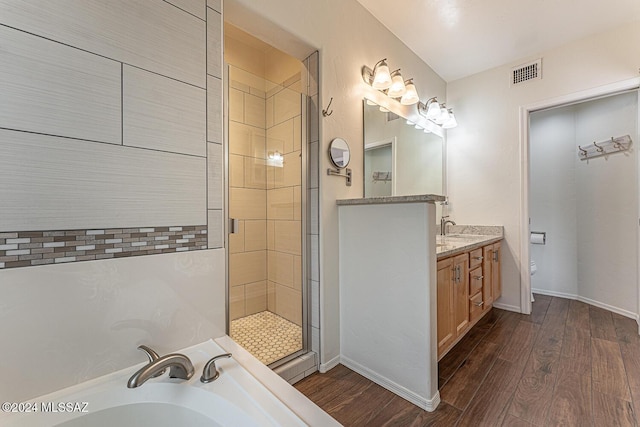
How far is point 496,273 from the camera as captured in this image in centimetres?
267

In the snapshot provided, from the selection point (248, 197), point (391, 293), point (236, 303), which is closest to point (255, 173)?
point (248, 197)

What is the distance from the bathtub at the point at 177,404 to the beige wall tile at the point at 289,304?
91cm

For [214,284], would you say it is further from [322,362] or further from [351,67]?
[351,67]

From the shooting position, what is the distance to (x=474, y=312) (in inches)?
83.9

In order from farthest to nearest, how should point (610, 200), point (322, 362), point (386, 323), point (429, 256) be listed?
point (610, 200), point (322, 362), point (386, 323), point (429, 256)

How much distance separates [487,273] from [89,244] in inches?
110

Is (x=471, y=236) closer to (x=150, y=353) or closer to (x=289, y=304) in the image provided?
(x=289, y=304)

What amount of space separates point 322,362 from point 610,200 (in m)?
3.41

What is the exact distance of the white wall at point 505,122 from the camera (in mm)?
2322

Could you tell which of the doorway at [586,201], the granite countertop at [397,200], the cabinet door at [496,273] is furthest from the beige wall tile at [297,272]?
the doorway at [586,201]

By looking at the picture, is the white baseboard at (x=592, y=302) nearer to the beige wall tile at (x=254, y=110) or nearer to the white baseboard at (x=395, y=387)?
the white baseboard at (x=395, y=387)

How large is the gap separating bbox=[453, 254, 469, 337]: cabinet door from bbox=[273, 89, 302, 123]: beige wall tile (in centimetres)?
151

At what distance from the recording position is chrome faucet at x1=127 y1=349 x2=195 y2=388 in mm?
843

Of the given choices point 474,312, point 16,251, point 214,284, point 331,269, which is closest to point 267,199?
point 331,269
